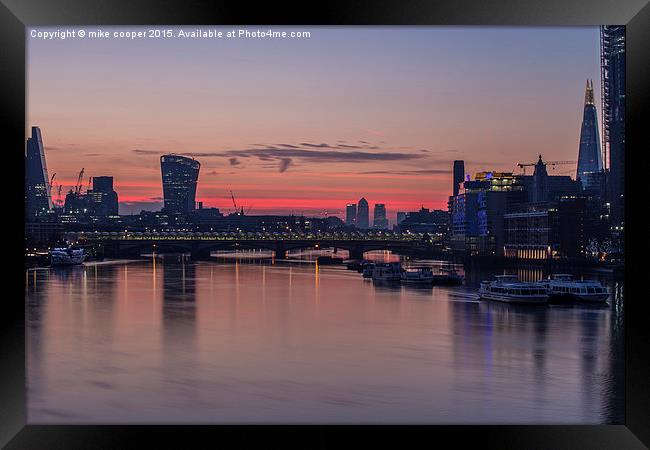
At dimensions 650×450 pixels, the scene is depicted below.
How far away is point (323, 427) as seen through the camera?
4.87m

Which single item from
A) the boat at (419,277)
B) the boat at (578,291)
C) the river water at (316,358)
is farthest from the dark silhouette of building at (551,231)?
the boat at (578,291)

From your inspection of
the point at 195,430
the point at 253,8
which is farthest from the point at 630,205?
the point at 195,430

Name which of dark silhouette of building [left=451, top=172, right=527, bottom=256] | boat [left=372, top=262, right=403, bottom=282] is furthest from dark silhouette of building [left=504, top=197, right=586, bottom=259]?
boat [left=372, top=262, right=403, bottom=282]

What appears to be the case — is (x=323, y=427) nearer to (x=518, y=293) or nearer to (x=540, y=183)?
(x=518, y=293)

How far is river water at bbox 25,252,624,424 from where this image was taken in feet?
30.7

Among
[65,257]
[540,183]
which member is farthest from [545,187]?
[65,257]

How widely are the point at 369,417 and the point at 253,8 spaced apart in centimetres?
534

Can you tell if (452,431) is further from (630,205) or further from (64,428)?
(64,428)

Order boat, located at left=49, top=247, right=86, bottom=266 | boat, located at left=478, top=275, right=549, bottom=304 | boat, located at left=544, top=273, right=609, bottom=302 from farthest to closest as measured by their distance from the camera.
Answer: boat, located at left=49, top=247, right=86, bottom=266 < boat, located at left=544, top=273, right=609, bottom=302 < boat, located at left=478, top=275, right=549, bottom=304

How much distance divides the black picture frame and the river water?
1.52m

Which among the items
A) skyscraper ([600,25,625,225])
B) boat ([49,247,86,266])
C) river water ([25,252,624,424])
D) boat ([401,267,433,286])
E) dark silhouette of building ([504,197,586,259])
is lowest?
river water ([25,252,624,424])

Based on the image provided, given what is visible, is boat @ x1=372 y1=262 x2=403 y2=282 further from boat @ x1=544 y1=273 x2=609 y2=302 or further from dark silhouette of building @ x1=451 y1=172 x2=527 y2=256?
dark silhouette of building @ x1=451 y1=172 x2=527 y2=256

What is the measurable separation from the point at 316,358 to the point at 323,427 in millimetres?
8584

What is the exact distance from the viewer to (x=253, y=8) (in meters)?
4.90
